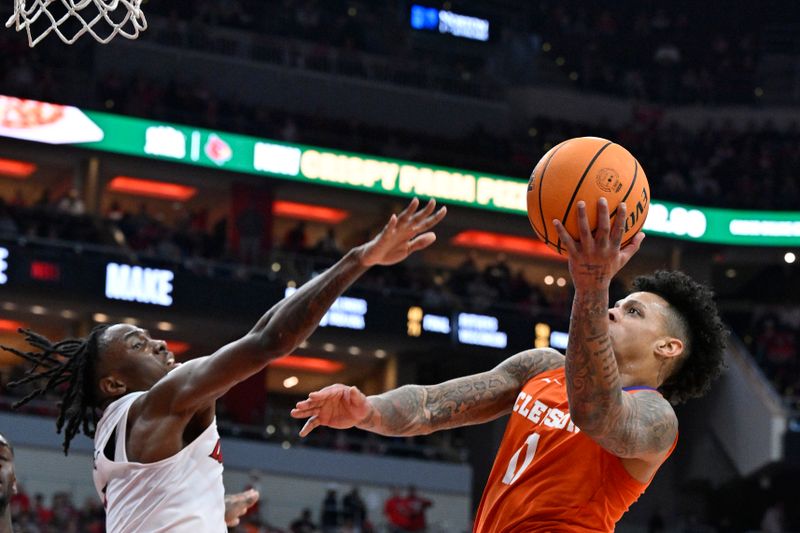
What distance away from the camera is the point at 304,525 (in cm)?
1950

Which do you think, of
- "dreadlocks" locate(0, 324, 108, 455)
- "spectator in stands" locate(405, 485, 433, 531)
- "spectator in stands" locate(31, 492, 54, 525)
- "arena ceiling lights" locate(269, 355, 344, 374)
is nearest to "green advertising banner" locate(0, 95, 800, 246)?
"arena ceiling lights" locate(269, 355, 344, 374)

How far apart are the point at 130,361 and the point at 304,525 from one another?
569 inches

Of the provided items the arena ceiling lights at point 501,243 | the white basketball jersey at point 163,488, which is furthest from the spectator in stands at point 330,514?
the white basketball jersey at point 163,488

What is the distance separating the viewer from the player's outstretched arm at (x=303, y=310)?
4.71 metres

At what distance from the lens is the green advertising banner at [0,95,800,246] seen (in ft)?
82.7

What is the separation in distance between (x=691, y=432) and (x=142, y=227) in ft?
43.4

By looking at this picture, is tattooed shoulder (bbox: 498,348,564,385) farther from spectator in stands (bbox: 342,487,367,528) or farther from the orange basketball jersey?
spectator in stands (bbox: 342,487,367,528)

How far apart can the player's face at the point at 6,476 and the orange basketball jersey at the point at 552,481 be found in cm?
180

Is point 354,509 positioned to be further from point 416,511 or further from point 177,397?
point 177,397

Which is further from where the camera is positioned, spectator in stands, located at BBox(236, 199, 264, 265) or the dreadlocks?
spectator in stands, located at BBox(236, 199, 264, 265)

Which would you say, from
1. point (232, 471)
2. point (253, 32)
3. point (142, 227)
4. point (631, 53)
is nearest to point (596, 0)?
point (631, 53)

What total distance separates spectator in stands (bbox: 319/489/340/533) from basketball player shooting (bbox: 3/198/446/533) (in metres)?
15.4

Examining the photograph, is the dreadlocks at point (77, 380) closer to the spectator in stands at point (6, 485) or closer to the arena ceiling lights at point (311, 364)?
the spectator in stands at point (6, 485)

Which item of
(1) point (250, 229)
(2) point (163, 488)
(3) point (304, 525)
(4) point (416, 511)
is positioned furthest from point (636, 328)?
(1) point (250, 229)
